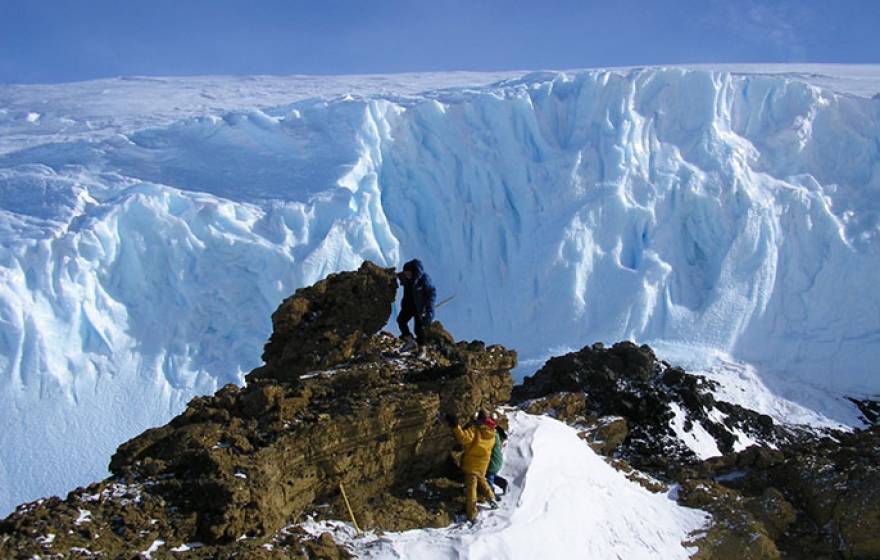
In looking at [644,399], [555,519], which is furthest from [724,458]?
[555,519]

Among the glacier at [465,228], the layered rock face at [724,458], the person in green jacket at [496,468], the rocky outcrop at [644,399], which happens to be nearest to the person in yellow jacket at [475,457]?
the person in green jacket at [496,468]

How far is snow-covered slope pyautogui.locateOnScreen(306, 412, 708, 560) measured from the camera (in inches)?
218

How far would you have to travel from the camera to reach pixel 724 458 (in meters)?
9.63

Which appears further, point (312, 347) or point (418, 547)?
point (312, 347)

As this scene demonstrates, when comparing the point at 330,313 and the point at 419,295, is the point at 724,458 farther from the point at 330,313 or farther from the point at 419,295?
the point at 330,313

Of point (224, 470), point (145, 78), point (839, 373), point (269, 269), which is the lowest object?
point (224, 470)

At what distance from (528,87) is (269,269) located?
7742mm

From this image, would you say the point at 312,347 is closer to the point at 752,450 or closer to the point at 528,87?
the point at 752,450

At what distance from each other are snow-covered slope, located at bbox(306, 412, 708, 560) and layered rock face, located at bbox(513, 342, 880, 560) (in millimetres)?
434

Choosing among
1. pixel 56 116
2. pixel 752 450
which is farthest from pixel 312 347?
pixel 56 116

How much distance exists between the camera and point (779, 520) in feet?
25.2

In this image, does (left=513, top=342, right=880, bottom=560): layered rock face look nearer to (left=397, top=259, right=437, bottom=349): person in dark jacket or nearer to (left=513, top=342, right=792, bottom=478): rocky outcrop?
(left=513, top=342, right=792, bottom=478): rocky outcrop

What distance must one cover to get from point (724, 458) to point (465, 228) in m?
7.98

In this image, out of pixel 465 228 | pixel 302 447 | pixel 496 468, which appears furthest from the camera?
pixel 465 228
